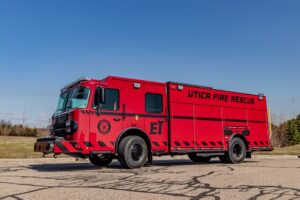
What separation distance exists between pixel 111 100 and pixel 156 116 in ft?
5.70

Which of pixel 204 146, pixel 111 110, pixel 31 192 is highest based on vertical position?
pixel 111 110

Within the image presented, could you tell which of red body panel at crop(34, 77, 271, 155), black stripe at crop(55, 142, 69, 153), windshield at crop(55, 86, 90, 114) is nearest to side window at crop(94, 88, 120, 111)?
red body panel at crop(34, 77, 271, 155)

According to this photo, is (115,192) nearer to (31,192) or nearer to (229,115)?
(31,192)

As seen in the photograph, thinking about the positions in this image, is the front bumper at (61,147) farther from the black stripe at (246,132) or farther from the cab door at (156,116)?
the black stripe at (246,132)

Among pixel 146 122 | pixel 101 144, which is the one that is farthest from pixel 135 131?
pixel 101 144

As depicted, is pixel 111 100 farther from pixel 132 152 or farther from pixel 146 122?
pixel 132 152

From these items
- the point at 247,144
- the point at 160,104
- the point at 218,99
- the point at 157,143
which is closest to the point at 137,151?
the point at 157,143

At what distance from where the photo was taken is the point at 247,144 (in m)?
14.3

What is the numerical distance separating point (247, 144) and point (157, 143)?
463cm

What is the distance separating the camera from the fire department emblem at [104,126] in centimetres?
1044

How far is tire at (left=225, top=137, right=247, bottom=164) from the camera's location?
536 inches

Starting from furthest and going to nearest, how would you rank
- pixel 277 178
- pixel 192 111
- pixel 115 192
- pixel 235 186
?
1. pixel 192 111
2. pixel 277 178
3. pixel 235 186
4. pixel 115 192

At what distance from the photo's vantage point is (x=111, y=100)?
10.8m

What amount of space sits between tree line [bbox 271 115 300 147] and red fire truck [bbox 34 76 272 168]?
3345 cm
